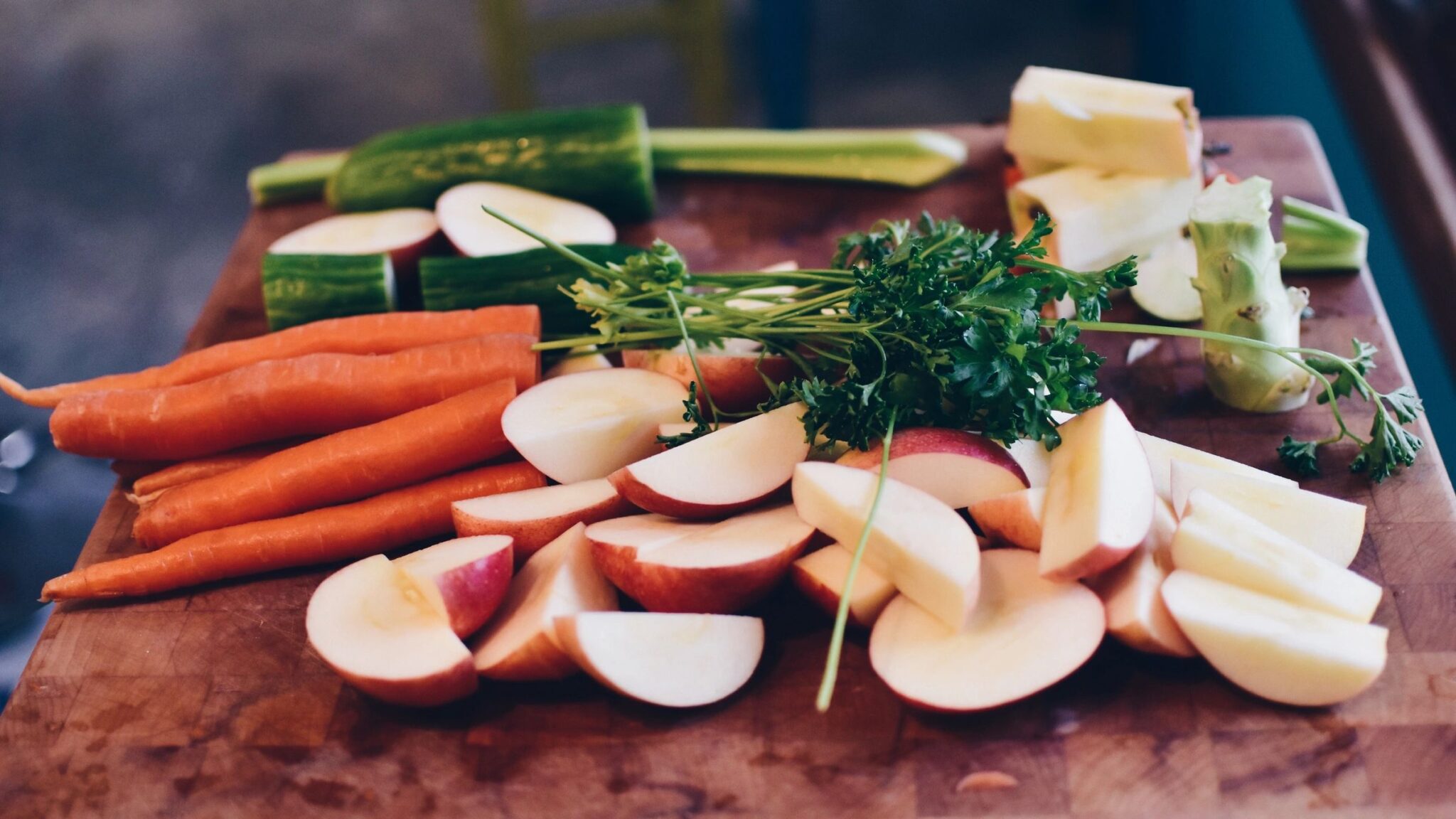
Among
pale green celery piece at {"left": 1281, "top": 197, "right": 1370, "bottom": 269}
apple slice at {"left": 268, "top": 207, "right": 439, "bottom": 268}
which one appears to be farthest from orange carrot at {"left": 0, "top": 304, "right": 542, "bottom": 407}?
pale green celery piece at {"left": 1281, "top": 197, "right": 1370, "bottom": 269}

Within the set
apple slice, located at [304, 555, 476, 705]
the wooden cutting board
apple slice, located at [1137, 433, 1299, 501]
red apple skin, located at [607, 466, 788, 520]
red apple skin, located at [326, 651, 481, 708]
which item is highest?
red apple skin, located at [607, 466, 788, 520]

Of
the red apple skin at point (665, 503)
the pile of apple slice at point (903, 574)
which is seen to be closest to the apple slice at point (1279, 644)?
the pile of apple slice at point (903, 574)

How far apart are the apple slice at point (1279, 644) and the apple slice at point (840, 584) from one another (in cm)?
45

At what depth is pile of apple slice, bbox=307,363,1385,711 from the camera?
1.79 metres

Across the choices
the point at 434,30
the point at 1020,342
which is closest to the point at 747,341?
the point at 1020,342

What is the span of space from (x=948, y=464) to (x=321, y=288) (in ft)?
5.01

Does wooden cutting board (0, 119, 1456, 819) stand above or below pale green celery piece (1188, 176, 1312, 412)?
below

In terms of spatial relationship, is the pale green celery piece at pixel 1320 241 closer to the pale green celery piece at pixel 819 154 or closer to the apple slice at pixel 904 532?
the pale green celery piece at pixel 819 154

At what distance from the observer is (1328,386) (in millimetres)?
2219

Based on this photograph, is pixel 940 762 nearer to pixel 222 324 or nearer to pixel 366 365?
pixel 366 365

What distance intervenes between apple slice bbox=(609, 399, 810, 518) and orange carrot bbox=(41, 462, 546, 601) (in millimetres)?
338

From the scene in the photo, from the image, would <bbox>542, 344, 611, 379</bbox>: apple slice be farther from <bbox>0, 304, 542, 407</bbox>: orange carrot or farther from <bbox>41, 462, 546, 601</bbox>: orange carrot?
<bbox>41, 462, 546, 601</bbox>: orange carrot

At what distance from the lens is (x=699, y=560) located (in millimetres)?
1903

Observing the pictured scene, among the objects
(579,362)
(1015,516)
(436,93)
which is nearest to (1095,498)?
(1015,516)
